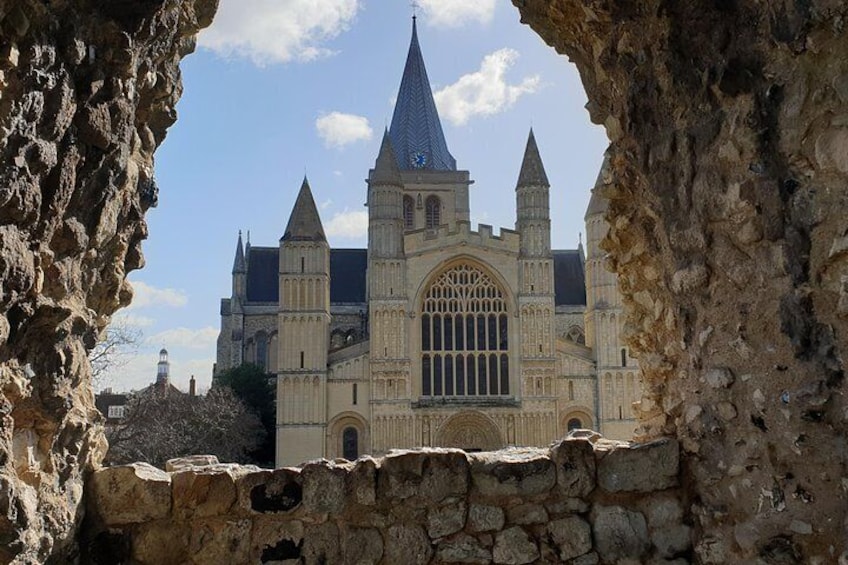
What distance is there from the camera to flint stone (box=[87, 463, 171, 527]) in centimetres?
324

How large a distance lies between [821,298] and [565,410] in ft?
95.6

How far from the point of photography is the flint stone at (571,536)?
3.27 m

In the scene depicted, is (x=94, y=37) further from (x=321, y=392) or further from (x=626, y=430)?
(x=626, y=430)

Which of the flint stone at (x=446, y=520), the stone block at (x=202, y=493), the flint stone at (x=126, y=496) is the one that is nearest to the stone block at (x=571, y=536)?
the flint stone at (x=446, y=520)

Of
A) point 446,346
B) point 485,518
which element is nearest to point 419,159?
point 446,346

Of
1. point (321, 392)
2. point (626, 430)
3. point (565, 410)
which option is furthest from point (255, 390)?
point (626, 430)

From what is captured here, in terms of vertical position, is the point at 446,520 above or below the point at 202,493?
below

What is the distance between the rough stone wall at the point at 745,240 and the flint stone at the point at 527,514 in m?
0.64

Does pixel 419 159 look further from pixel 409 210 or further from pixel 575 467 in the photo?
pixel 575 467

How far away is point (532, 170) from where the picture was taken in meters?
32.8

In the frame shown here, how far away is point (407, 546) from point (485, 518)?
1.13 ft

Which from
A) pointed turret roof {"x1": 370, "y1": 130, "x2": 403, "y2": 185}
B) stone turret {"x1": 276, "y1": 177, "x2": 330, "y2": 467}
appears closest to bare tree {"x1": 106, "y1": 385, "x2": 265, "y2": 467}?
stone turret {"x1": 276, "y1": 177, "x2": 330, "y2": 467}

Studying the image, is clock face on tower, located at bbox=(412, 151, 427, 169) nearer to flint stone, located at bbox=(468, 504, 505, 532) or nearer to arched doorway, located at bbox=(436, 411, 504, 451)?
arched doorway, located at bbox=(436, 411, 504, 451)

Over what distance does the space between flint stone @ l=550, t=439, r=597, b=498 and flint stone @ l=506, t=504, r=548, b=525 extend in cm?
12
